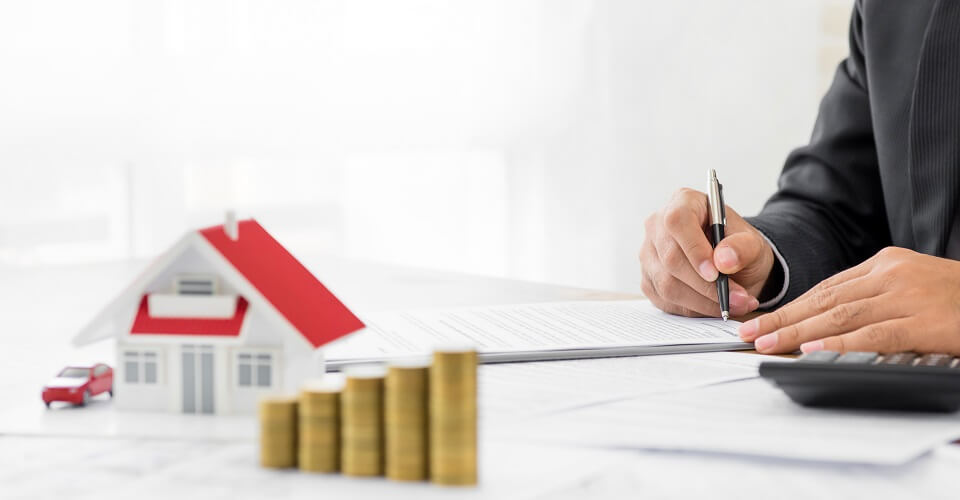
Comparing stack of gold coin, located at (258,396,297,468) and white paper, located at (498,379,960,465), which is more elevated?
stack of gold coin, located at (258,396,297,468)

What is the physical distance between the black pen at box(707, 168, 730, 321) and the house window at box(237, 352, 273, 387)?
1.62 feet

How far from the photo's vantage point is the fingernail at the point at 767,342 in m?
0.74

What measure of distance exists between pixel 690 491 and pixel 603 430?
0.09 m

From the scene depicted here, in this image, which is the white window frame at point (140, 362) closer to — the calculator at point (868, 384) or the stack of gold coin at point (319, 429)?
the stack of gold coin at point (319, 429)

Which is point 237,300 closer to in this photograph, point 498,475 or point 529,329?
point 498,475

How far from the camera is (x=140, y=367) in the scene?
22.2 inches

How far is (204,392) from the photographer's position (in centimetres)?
56

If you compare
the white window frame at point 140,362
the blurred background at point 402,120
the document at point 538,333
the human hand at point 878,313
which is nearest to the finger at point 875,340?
the human hand at point 878,313

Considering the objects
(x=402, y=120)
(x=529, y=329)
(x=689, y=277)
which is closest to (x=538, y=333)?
(x=529, y=329)

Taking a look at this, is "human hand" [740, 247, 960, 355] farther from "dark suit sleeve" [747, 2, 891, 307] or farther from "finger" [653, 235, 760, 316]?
"dark suit sleeve" [747, 2, 891, 307]

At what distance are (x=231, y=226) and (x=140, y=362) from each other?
0.09 metres

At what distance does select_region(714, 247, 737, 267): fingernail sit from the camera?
89 cm

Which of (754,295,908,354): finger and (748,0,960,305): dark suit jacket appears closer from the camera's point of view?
(754,295,908,354): finger

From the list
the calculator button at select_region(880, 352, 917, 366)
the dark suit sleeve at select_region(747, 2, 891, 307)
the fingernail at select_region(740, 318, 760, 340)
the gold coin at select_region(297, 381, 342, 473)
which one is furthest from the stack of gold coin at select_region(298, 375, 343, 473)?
the dark suit sleeve at select_region(747, 2, 891, 307)
